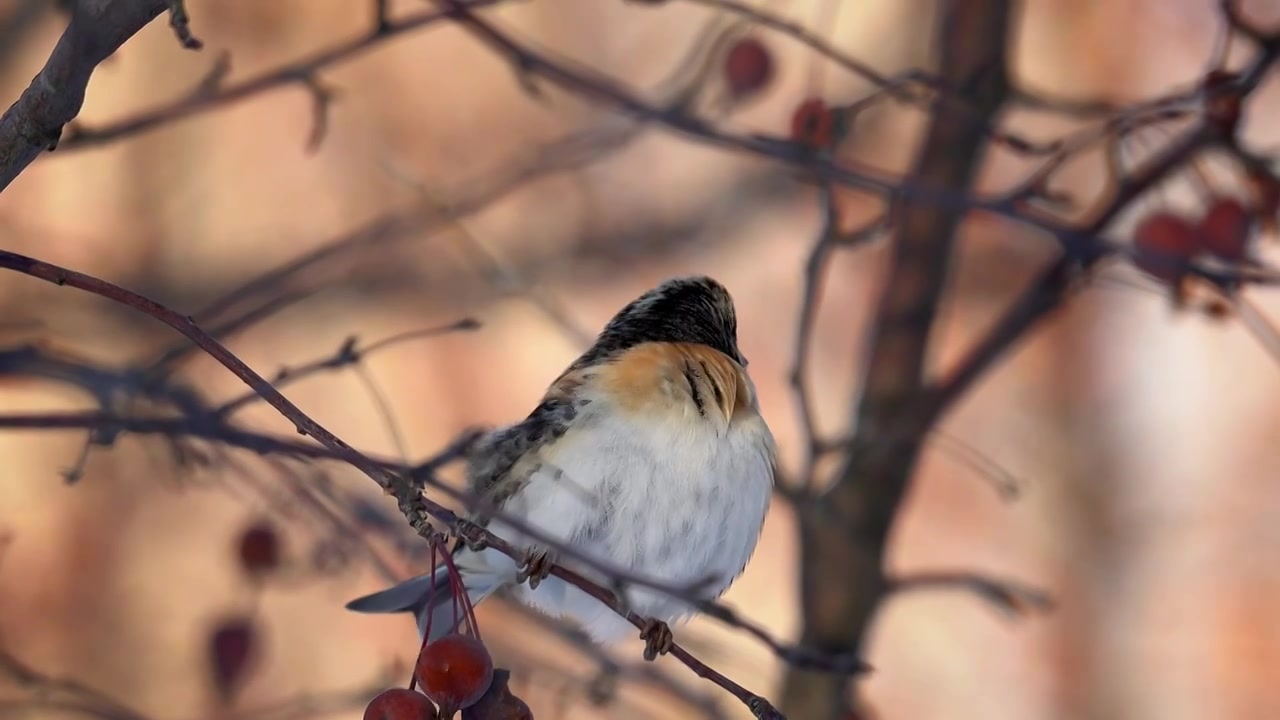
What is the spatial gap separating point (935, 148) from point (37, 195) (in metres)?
2.97

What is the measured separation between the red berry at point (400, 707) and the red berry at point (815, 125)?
115cm

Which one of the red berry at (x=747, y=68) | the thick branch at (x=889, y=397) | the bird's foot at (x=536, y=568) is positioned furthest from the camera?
the thick branch at (x=889, y=397)

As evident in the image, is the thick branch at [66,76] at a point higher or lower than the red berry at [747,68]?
lower

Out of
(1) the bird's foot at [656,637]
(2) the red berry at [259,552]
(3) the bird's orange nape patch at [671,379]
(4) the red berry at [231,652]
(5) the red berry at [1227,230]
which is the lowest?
(4) the red berry at [231,652]

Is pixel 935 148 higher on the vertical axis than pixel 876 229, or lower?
higher

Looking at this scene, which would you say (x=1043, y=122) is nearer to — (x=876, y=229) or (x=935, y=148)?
(x=935, y=148)

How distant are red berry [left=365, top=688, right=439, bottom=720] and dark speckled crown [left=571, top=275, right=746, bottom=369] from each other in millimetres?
827

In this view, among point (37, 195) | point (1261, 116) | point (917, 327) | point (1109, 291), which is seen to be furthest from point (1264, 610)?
point (37, 195)

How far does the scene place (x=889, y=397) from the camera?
8.21 ft

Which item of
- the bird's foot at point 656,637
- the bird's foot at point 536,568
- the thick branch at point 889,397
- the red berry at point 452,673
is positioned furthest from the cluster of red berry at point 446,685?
the thick branch at point 889,397

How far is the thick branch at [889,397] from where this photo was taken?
242cm

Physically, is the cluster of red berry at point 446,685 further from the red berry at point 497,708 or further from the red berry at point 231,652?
the red berry at point 231,652

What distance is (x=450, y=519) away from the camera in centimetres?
106

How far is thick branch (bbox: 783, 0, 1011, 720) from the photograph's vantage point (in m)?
2.42
